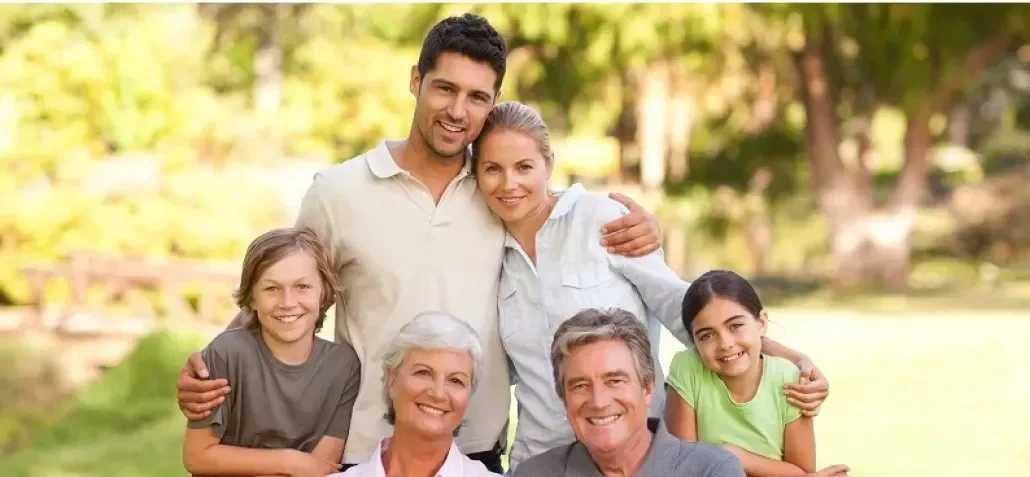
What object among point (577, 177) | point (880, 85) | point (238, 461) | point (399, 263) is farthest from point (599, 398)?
point (577, 177)

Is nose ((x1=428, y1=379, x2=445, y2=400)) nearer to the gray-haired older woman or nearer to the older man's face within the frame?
the gray-haired older woman

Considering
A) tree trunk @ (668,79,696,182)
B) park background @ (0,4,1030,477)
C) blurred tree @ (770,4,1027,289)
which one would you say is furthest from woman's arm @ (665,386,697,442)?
tree trunk @ (668,79,696,182)

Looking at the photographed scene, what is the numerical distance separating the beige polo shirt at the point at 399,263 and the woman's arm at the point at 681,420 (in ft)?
1.47

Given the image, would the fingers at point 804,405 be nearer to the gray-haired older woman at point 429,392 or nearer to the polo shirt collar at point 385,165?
the gray-haired older woman at point 429,392

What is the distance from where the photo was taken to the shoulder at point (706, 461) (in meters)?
2.94

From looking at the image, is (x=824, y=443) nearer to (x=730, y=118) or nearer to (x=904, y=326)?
(x=904, y=326)

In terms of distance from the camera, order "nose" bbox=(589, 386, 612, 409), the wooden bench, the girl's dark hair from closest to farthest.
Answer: "nose" bbox=(589, 386, 612, 409)
the girl's dark hair
the wooden bench

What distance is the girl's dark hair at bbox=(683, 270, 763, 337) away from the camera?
3213 mm

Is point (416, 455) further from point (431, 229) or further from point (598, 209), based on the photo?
point (598, 209)

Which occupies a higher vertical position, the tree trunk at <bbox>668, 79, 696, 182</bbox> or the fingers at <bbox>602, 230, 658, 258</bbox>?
the tree trunk at <bbox>668, 79, 696, 182</bbox>

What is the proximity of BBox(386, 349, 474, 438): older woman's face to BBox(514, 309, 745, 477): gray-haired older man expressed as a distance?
0.21m

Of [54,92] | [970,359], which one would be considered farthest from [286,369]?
[54,92]

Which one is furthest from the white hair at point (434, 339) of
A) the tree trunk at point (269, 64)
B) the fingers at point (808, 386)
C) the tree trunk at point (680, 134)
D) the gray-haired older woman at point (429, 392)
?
the tree trunk at point (680, 134)

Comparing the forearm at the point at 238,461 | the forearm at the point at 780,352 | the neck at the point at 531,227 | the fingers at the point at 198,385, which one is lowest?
the forearm at the point at 238,461
